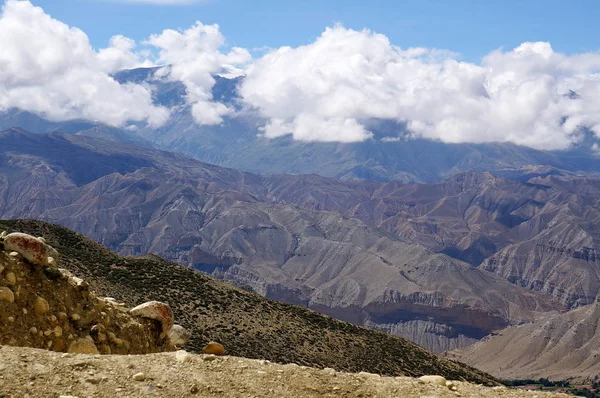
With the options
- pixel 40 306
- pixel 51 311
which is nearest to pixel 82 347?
pixel 51 311

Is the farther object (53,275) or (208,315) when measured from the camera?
(208,315)

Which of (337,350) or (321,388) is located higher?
(321,388)

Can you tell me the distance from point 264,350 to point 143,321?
3394 cm

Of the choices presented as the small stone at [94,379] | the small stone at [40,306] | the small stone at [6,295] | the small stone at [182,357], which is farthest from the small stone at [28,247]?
the small stone at [94,379]

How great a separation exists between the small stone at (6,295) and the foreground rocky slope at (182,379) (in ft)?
9.39

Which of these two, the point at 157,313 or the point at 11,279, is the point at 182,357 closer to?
the point at 11,279

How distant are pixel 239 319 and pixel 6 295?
4369 cm

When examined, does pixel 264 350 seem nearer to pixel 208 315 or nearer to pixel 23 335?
pixel 208 315

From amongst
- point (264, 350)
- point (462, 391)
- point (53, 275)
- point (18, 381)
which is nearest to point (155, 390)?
point (18, 381)

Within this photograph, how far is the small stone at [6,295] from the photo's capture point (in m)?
15.7

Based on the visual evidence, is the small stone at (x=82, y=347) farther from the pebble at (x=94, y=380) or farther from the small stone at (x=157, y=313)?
the pebble at (x=94, y=380)

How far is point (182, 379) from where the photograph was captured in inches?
523

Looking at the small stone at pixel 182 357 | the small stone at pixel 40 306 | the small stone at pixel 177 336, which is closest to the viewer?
the small stone at pixel 182 357

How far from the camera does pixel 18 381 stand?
39.1 ft
